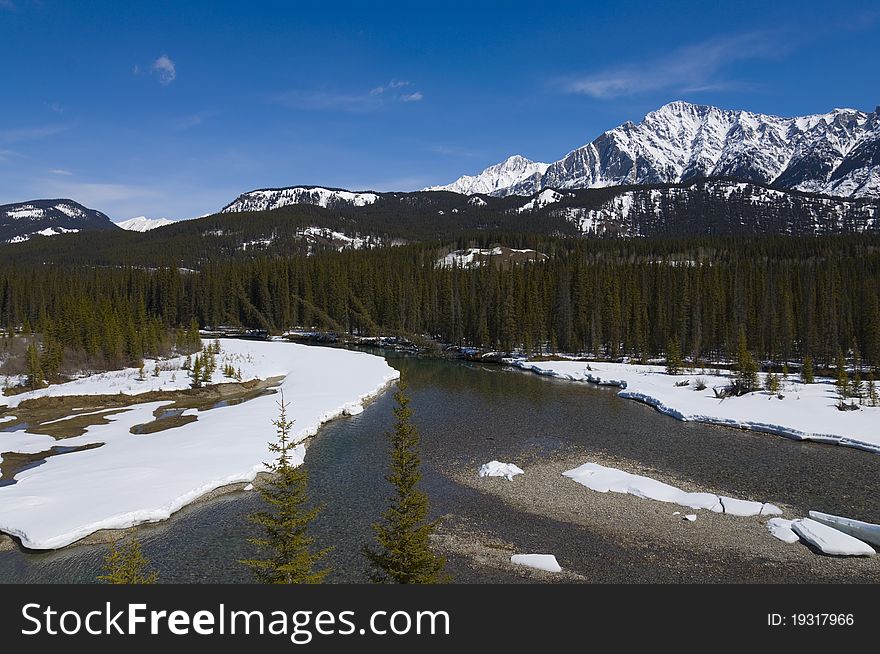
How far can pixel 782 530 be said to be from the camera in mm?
21266

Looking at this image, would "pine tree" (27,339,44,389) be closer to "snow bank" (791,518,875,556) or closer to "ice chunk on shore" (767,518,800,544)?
"ice chunk on shore" (767,518,800,544)

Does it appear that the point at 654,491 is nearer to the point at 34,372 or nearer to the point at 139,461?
the point at 139,461

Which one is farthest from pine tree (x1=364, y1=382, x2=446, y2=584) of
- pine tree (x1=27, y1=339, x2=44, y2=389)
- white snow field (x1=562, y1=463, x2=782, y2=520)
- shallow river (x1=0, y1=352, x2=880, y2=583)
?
pine tree (x1=27, y1=339, x2=44, y2=389)

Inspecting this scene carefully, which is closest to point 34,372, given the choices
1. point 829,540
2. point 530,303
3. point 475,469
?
point 475,469

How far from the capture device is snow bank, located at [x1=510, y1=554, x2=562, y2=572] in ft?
61.1

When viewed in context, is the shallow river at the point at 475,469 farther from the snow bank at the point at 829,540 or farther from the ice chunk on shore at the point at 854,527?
the snow bank at the point at 829,540

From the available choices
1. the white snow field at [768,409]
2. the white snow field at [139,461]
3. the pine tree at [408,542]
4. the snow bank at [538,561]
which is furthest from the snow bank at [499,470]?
the white snow field at [768,409]

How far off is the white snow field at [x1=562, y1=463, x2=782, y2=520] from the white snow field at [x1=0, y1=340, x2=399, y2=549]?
51.7ft

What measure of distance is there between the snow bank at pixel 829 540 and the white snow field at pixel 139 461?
931 inches

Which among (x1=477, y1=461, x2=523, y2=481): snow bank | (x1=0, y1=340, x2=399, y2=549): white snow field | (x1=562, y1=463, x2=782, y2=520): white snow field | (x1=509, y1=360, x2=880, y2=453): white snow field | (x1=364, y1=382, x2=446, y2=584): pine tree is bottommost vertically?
(x1=509, y1=360, x2=880, y2=453): white snow field

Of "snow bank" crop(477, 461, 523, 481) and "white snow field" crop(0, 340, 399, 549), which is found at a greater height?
"white snow field" crop(0, 340, 399, 549)

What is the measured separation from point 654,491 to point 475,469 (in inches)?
358

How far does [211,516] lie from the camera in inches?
891

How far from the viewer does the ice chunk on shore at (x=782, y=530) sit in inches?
813
